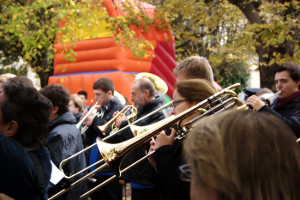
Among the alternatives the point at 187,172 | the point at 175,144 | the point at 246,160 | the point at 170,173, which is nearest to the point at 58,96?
the point at 175,144

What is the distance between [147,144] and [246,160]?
2.65 metres

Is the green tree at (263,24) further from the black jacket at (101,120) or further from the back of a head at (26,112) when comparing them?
the back of a head at (26,112)

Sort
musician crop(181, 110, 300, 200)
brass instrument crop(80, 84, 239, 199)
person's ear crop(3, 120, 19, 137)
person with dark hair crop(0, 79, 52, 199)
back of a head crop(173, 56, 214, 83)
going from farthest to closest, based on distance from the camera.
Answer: back of a head crop(173, 56, 214, 83) < brass instrument crop(80, 84, 239, 199) < person's ear crop(3, 120, 19, 137) < person with dark hair crop(0, 79, 52, 199) < musician crop(181, 110, 300, 200)

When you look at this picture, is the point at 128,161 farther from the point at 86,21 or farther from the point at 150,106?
the point at 86,21

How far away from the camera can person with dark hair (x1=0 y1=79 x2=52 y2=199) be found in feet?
6.82

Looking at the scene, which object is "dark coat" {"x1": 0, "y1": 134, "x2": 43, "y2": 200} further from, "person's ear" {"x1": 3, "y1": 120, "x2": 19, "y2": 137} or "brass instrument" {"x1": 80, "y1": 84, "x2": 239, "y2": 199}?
"brass instrument" {"x1": 80, "y1": 84, "x2": 239, "y2": 199}

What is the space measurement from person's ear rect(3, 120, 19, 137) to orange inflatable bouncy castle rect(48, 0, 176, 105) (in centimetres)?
616

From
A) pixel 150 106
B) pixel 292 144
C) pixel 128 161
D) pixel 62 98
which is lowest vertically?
pixel 128 161

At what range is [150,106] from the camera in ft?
14.8

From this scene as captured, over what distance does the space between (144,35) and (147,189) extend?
238 inches

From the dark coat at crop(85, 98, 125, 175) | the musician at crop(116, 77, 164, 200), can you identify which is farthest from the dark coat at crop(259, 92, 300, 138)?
the dark coat at crop(85, 98, 125, 175)

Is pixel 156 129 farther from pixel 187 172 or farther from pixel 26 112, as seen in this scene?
pixel 187 172

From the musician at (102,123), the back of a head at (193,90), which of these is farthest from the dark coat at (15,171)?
the musician at (102,123)

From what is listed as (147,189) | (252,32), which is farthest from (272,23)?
(147,189)
